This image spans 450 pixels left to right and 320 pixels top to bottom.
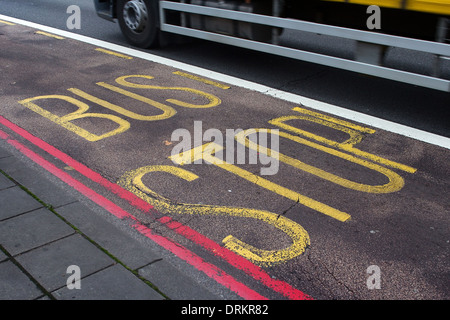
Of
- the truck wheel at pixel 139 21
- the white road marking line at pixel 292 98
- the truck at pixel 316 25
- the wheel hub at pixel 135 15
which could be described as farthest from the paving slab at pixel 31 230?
the wheel hub at pixel 135 15

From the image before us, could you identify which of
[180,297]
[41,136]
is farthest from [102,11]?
[180,297]

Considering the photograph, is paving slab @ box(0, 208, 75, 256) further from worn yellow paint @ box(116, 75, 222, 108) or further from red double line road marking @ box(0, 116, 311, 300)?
worn yellow paint @ box(116, 75, 222, 108)

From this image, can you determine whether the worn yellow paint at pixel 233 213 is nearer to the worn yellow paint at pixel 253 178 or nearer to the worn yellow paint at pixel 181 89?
the worn yellow paint at pixel 253 178

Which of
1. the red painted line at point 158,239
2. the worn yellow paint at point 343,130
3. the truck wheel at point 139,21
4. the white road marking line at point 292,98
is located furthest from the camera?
the truck wheel at point 139,21

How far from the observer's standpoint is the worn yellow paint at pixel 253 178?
4352 millimetres

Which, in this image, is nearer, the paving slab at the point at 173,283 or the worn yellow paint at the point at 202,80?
the paving slab at the point at 173,283

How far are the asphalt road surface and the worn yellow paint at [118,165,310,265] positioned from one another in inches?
0.6

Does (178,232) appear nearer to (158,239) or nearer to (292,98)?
(158,239)

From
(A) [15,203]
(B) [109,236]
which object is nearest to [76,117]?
(A) [15,203]

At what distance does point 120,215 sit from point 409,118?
4.17m

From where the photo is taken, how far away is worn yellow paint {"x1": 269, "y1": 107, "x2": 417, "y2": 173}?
17.3 ft

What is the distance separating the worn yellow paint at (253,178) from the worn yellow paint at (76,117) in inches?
42.7

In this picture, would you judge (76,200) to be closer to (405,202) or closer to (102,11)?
(405,202)

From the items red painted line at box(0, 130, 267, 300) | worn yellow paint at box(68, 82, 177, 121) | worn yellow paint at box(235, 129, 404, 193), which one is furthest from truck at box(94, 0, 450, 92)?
red painted line at box(0, 130, 267, 300)
